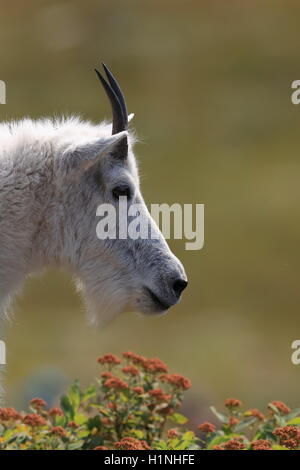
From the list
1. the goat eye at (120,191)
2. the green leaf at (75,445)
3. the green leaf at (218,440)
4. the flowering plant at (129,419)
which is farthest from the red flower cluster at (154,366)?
the goat eye at (120,191)

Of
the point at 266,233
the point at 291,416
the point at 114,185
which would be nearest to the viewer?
the point at 114,185

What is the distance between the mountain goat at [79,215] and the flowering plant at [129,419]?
1.09m

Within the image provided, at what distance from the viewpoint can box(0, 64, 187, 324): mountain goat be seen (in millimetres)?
7121

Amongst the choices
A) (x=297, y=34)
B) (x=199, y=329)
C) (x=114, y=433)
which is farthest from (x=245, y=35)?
(x=114, y=433)

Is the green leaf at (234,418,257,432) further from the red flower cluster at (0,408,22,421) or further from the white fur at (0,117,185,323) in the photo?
the red flower cluster at (0,408,22,421)

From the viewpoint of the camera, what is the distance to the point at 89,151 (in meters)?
7.22

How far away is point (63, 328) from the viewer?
2391cm

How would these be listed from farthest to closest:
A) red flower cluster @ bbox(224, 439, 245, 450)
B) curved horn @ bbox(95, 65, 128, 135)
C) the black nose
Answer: red flower cluster @ bbox(224, 439, 245, 450)
curved horn @ bbox(95, 65, 128, 135)
the black nose

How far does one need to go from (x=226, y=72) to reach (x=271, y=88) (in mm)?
2110

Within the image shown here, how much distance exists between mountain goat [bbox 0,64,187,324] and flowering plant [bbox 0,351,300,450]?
1.09 metres

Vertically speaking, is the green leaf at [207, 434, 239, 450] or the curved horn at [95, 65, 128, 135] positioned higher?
the curved horn at [95, 65, 128, 135]

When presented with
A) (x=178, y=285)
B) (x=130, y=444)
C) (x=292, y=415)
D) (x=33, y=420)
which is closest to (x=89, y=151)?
(x=178, y=285)

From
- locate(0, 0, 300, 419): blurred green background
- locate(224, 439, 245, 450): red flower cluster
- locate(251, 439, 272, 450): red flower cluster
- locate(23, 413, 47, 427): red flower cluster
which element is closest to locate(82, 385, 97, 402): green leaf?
locate(23, 413, 47, 427): red flower cluster
